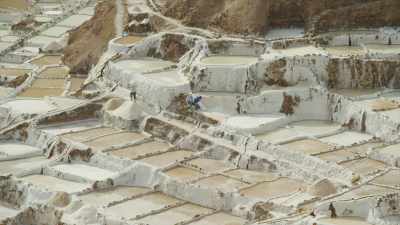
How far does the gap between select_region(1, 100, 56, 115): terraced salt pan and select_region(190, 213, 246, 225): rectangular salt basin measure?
1013 centimetres

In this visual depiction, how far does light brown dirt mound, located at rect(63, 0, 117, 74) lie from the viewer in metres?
40.2

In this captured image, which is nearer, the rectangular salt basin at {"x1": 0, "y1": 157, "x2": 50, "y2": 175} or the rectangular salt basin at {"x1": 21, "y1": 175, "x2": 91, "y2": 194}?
the rectangular salt basin at {"x1": 21, "y1": 175, "x2": 91, "y2": 194}

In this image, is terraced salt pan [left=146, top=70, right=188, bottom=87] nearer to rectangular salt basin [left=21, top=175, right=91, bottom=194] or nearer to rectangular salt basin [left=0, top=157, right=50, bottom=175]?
rectangular salt basin [left=0, top=157, right=50, bottom=175]

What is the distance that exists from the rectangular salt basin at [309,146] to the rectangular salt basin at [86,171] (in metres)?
5.69

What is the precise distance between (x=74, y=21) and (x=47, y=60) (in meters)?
7.80

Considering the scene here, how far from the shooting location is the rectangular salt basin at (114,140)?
31.6m

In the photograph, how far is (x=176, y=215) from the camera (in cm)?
2700

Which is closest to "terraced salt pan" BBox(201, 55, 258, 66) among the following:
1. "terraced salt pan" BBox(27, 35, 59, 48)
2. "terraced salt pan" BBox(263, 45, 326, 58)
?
"terraced salt pan" BBox(263, 45, 326, 58)

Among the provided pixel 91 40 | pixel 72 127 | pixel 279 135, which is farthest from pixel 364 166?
pixel 91 40

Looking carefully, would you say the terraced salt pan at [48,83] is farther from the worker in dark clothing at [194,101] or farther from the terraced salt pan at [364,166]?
the terraced salt pan at [364,166]

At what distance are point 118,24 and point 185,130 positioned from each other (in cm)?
1050

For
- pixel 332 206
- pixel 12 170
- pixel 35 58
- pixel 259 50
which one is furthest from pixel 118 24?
pixel 332 206

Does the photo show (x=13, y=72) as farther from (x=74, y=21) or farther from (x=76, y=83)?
(x=74, y=21)

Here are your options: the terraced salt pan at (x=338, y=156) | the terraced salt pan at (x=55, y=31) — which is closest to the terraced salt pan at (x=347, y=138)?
the terraced salt pan at (x=338, y=156)
